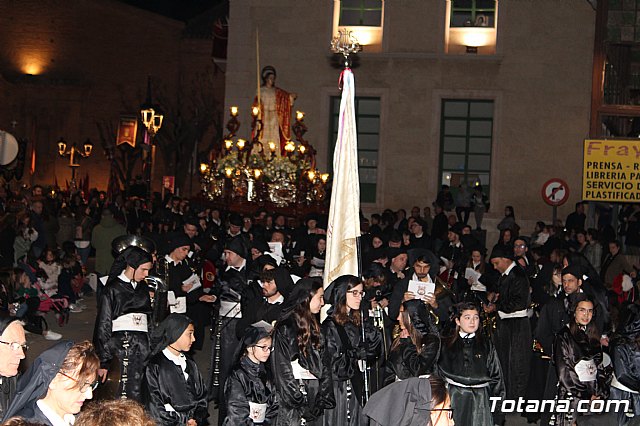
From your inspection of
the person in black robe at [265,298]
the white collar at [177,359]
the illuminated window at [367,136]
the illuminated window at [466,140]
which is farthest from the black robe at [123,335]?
the illuminated window at [466,140]

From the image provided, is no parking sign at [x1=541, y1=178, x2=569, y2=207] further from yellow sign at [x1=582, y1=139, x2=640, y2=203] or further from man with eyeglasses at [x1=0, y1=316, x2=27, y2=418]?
man with eyeglasses at [x1=0, y1=316, x2=27, y2=418]

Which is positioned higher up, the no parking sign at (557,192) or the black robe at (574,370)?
the no parking sign at (557,192)

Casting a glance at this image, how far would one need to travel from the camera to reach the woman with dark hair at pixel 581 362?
9.77 metres

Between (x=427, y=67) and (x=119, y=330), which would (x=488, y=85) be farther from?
(x=119, y=330)

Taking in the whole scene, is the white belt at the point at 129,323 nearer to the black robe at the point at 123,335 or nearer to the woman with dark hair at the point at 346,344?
the black robe at the point at 123,335

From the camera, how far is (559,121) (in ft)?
93.5

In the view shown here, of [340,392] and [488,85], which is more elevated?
[488,85]

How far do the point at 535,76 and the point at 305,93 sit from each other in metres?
5.87

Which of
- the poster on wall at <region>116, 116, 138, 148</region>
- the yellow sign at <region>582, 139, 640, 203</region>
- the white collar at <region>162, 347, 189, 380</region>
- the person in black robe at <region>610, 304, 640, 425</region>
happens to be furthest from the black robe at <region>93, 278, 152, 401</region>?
the poster on wall at <region>116, 116, 138, 148</region>

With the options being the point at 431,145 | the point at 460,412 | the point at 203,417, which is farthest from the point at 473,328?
the point at 431,145

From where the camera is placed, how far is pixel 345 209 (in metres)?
10.5

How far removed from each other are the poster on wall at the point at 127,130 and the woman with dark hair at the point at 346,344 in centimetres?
3198

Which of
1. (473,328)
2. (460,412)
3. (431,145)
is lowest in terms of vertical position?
(460,412)

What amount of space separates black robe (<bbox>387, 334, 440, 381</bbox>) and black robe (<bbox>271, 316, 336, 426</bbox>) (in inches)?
22.5
